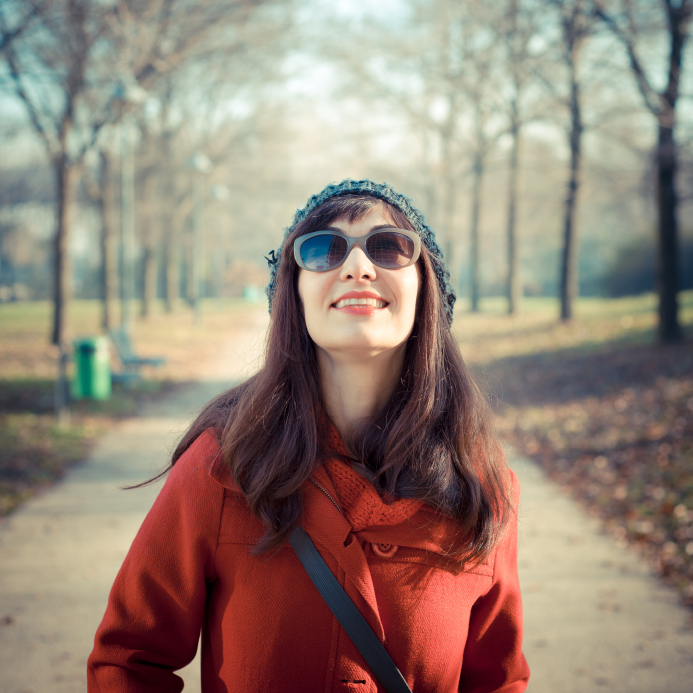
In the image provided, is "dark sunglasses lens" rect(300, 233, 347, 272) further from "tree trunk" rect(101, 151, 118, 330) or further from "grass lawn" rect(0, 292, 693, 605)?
"tree trunk" rect(101, 151, 118, 330)

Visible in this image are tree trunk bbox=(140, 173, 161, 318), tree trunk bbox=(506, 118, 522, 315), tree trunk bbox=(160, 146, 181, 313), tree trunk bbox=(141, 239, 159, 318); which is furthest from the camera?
tree trunk bbox=(160, 146, 181, 313)

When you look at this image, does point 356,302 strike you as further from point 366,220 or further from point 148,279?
point 148,279

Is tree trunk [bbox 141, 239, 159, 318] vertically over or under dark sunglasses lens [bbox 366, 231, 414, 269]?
over

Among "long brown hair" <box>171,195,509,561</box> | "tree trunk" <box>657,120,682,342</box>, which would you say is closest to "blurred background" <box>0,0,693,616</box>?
"tree trunk" <box>657,120,682,342</box>

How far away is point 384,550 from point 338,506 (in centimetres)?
17

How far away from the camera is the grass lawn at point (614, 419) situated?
547cm

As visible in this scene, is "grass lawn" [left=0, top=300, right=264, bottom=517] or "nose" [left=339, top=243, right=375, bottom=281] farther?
"grass lawn" [left=0, top=300, right=264, bottom=517]

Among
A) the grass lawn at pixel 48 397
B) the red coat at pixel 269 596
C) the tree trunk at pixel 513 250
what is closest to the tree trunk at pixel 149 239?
the grass lawn at pixel 48 397

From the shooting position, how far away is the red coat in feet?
5.31

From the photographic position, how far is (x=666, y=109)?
10945 millimetres

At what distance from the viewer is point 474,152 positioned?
23.8 m

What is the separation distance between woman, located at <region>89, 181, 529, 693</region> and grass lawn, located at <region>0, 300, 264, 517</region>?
4.90 meters

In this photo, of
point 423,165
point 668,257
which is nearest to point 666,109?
point 668,257

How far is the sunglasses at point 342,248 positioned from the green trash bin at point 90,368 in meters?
8.67
